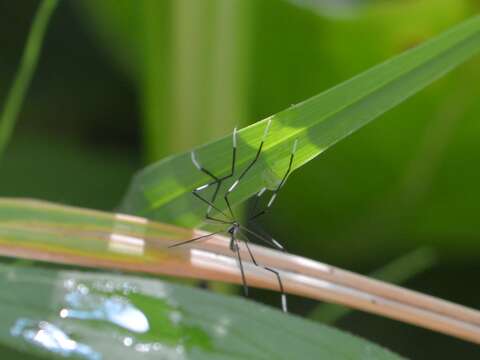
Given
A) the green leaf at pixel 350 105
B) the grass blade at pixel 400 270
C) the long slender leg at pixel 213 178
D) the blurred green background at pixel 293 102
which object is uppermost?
the green leaf at pixel 350 105

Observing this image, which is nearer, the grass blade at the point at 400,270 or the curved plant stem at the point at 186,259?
the curved plant stem at the point at 186,259

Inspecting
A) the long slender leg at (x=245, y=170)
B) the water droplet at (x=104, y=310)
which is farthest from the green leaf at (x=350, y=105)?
the water droplet at (x=104, y=310)

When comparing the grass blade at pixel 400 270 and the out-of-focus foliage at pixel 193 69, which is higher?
the out-of-focus foliage at pixel 193 69

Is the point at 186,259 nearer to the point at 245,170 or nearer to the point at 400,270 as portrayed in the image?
the point at 245,170

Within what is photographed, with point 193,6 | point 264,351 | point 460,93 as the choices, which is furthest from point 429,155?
point 264,351

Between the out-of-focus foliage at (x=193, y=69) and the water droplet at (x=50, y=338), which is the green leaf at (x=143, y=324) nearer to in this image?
the water droplet at (x=50, y=338)

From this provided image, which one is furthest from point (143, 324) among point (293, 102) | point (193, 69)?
point (293, 102)

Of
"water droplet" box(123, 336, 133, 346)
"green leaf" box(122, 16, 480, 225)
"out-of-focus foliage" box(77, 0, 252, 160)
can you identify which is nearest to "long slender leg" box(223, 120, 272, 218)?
"green leaf" box(122, 16, 480, 225)

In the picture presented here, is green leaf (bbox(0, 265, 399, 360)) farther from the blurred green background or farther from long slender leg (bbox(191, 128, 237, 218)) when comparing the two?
the blurred green background

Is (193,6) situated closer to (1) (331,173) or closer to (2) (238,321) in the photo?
(1) (331,173)
